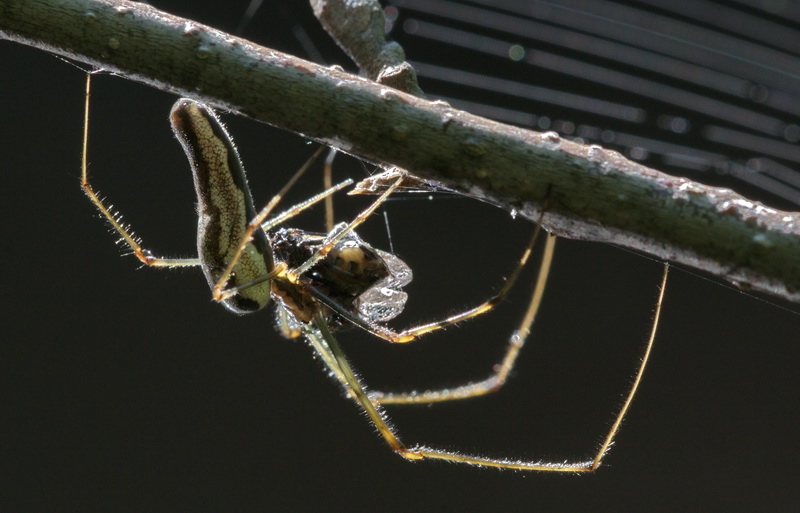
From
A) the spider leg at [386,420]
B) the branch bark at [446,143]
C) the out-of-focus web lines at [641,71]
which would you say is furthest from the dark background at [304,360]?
the branch bark at [446,143]

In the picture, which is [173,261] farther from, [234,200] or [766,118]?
[766,118]

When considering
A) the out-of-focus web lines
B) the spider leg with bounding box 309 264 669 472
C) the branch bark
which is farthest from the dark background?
the branch bark

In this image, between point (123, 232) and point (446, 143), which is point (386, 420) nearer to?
point (123, 232)

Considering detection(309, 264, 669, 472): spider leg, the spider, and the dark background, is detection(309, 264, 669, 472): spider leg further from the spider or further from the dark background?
the dark background

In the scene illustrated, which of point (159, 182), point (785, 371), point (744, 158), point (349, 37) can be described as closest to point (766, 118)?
point (744, 158)

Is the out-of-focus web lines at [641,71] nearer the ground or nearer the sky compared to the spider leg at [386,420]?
nearer the sky

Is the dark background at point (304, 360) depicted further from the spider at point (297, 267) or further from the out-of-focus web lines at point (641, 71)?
the spider at point (297, 267)
